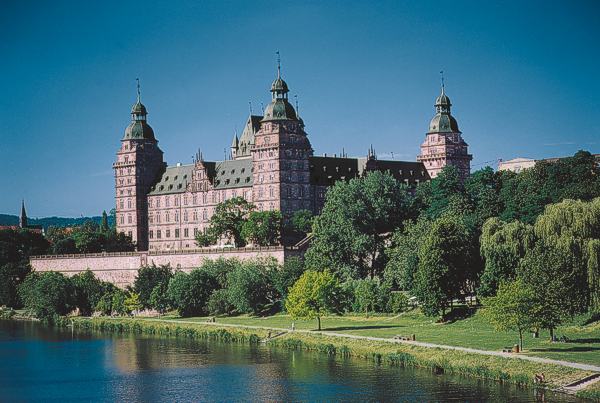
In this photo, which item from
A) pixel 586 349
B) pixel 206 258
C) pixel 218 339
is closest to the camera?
pixel 586 349

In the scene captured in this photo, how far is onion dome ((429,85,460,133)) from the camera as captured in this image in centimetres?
13788

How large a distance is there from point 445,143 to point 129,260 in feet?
149

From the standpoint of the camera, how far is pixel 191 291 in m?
96.6

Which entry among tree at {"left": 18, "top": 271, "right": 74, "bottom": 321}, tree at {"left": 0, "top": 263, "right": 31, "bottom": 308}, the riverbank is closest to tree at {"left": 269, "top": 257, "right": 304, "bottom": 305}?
the riverbank

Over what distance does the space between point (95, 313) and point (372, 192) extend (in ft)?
108

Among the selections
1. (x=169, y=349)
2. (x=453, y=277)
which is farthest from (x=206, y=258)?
(x=453, y=277)

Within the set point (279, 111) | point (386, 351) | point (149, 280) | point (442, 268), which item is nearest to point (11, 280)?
point (149, 280)

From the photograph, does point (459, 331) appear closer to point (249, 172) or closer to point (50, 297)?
point (50, 297)

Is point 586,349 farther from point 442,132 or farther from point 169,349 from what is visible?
point 442,132

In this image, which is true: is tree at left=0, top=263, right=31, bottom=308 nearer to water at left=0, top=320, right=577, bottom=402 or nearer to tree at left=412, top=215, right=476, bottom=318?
water at left=0, top=320, right=577, bottom=402

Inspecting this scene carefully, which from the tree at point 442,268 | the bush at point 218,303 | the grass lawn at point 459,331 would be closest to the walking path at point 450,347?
the grass lawn at point 459,331

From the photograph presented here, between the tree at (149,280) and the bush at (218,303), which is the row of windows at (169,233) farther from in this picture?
the bush at (218,303)

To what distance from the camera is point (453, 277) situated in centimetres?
7531

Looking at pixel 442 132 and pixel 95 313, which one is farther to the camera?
pixel 442 132
